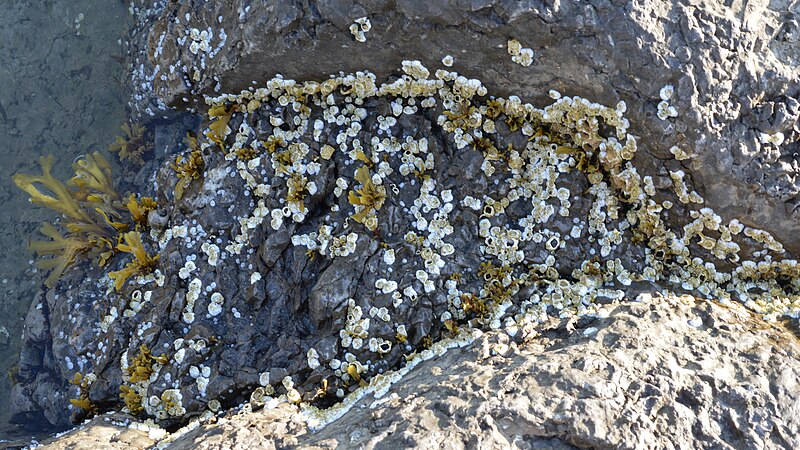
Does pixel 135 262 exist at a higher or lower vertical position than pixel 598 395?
lower

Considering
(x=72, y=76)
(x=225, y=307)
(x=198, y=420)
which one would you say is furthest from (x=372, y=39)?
(x=72, y=76)

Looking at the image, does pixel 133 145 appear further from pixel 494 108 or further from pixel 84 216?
pixel 494 108

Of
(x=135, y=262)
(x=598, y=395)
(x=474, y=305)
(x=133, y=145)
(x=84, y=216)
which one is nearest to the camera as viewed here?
(x=598, y=395)

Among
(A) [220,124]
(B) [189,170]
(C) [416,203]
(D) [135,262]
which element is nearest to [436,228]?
(C) [416,203]

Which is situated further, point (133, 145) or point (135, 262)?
point (133, 145)

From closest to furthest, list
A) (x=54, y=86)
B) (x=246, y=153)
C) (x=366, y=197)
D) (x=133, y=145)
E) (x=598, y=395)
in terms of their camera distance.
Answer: (x=598, y=395), (x=366, y=197), (x=246, y=153), (x=133, y=145), (x=54, y=86)

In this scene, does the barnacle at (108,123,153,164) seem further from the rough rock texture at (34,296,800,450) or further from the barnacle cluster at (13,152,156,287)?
the rough rock texture at (34,296,800,450)
